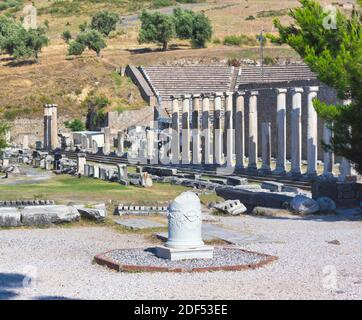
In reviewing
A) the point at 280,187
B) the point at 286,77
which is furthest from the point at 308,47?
the point at 286,77

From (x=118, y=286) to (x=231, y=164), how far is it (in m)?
28.6

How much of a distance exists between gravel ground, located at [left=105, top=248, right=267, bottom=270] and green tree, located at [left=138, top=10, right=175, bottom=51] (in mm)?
73645

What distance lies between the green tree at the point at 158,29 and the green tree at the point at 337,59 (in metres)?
64.9

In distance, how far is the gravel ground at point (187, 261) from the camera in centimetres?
1494

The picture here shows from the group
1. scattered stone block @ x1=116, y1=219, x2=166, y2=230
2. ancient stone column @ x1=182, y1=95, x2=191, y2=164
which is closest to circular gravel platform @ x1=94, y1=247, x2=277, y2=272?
scattered stone block @ x1=116, y1=219, x2=166, y2=230

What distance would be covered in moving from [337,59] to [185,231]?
8.70 meters

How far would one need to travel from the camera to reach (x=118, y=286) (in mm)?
13328

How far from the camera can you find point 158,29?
293 feet

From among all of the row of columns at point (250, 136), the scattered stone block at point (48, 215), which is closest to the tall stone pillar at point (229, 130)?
the row of columns at point (250, 136)

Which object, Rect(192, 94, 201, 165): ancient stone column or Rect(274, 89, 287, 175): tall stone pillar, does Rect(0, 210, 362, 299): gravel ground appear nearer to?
Rect(274, 89, 287, 175): tall stone pillar

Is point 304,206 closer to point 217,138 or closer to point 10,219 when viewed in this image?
point 10,219

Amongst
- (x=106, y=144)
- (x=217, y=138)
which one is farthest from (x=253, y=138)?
(x=106, y=144)

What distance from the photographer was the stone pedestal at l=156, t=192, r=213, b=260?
51.2 ft

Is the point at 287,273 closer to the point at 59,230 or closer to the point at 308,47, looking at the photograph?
the point at 59,230
